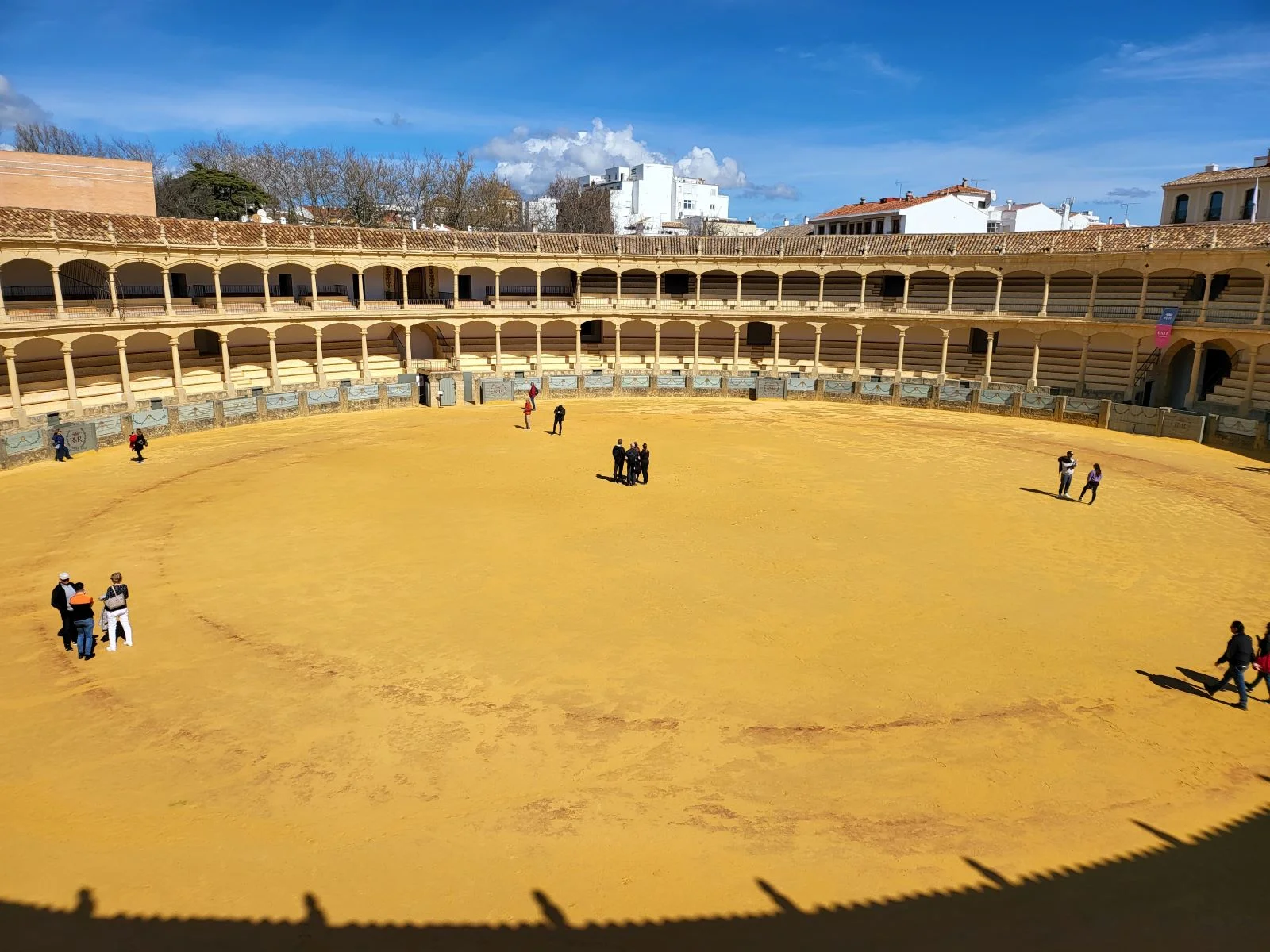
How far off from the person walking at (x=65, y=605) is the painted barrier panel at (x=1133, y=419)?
37.5 meters

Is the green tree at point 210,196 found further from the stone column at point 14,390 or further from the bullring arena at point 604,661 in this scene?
the stone column at point 14,390

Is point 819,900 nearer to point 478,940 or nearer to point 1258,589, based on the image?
point 478,940

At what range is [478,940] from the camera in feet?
24.8

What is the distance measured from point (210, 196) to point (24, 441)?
38.0 metres

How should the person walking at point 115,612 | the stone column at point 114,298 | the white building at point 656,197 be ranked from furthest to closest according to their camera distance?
the white building at point 656,197
the stone column at point 114,298
the person walking at point 115,612

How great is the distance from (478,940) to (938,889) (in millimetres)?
4600

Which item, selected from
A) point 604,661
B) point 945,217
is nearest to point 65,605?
point 604,661

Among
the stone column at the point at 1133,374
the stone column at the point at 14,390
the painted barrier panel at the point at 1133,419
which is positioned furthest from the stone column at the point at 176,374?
the stone column at the point at 1133,374

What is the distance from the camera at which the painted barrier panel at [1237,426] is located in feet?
103

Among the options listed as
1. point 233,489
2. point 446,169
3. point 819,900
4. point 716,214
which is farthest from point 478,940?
point 716,214

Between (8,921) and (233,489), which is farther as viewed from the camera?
(233,489)

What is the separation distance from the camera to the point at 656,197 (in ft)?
438

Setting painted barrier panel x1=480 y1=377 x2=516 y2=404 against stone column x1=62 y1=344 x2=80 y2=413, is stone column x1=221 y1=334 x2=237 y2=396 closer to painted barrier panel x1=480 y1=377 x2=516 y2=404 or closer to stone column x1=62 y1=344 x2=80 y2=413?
stone column x1=62 y1=344 x2=80 y2=413

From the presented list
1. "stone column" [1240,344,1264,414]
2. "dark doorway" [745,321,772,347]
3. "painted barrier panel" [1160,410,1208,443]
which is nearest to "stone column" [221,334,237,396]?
"dark doorway" [745,321,772,347]
